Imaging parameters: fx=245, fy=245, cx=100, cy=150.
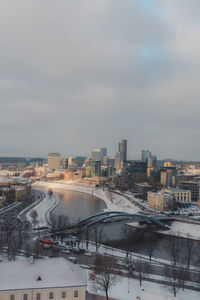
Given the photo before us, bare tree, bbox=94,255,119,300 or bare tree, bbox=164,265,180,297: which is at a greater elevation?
bare tree, bbox=94,255,119,300

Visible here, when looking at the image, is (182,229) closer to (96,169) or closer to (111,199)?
(111,199)

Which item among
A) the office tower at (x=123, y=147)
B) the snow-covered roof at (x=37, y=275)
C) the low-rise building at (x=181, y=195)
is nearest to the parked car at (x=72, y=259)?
the snow-covered roof at (x=37, y=275)

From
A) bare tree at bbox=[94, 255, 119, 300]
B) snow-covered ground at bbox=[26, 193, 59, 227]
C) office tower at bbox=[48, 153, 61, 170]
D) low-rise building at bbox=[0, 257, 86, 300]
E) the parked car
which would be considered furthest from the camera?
office tower at bbox=[48, 153, 61, 170]

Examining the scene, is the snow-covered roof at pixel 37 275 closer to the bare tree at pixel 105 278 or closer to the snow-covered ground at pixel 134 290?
the bare tree at pixel 105 278

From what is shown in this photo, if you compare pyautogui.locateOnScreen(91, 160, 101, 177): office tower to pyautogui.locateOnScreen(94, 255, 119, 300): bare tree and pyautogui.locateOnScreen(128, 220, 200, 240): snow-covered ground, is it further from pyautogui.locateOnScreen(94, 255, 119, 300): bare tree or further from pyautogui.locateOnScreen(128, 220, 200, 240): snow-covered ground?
pyautogui.locateOnScreen(94, 255, 119, 300): bare tree

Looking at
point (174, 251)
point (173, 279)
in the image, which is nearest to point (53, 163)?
point (174, 251)

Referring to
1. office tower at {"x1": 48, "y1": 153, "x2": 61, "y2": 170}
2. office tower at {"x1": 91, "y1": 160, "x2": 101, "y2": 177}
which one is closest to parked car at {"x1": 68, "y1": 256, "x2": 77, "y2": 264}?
office tower at {"x1": 91, "y1": 160, "x2": 101, "y2": 177}
